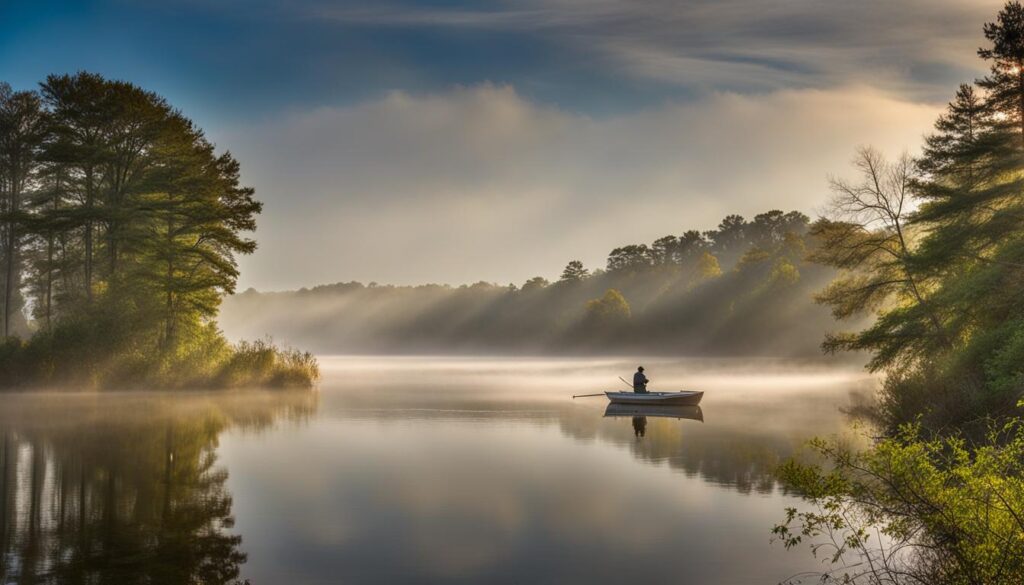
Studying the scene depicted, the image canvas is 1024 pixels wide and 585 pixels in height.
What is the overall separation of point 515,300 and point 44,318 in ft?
416

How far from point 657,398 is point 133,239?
87.6 ft

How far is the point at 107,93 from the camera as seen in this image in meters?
42.3

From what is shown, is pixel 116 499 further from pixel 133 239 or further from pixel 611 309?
pixel 611 309

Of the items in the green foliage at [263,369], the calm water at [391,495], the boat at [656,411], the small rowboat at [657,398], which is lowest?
the calm water at [391,495]

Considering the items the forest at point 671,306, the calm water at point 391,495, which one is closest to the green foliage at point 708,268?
the forest at point 671,306

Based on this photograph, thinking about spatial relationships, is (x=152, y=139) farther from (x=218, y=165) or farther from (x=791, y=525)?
(x=791, y=525)

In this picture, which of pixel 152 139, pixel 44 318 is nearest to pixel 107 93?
pixel 152 139

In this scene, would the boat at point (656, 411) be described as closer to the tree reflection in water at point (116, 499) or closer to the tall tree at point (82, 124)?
the tree reflection in water at point (116, 499)

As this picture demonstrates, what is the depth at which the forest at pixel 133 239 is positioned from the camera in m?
41.9

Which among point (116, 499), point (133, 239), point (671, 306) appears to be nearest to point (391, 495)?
point (116, 499)

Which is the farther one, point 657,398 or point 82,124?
point 82,124

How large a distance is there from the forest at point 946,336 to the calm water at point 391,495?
5.94ft

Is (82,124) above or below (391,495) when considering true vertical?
above

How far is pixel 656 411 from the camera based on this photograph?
36.4 metres
